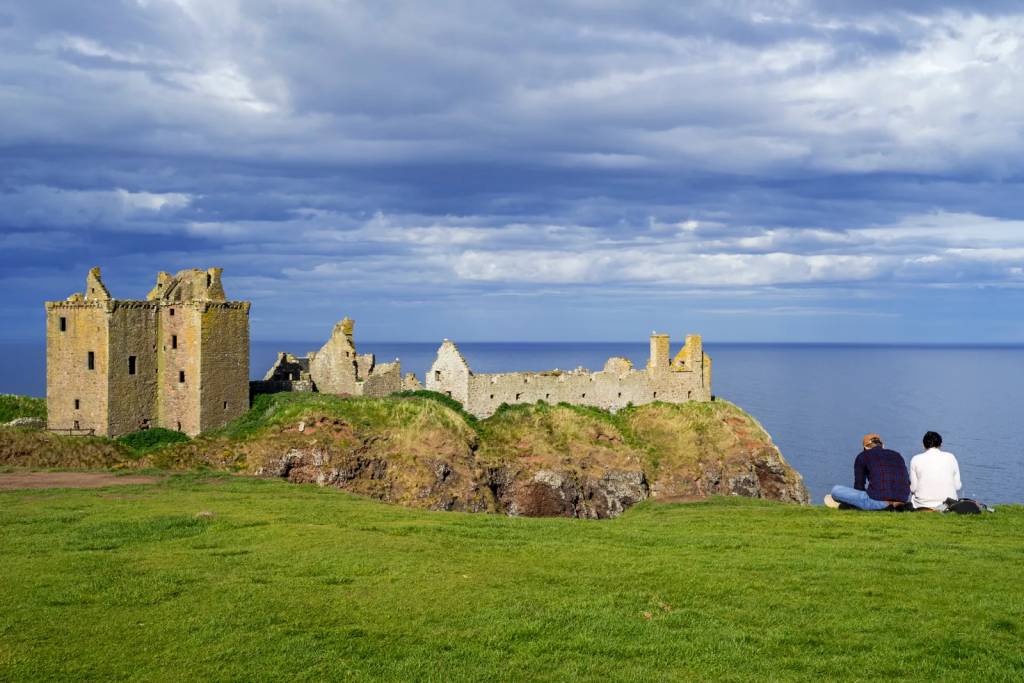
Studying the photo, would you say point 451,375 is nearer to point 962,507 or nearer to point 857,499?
point 857,499

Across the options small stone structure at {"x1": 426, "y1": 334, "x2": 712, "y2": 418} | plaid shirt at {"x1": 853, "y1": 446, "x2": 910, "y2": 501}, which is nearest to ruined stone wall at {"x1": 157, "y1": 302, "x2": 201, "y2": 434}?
small stone structure at {"x1": 426, "y1": 334, "x2": 712, "y2": 418}

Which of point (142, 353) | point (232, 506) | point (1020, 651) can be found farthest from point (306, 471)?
point (1020, 651)

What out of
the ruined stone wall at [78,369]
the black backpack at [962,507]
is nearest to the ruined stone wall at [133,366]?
the ruined stone wall at [78,369]

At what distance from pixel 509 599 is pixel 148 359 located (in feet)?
121

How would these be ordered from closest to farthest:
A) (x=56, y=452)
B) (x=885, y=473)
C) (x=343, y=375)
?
(x=885, y=473), (x=56, y=452), (x=343, y=375)

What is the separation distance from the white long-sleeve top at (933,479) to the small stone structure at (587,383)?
118 feet

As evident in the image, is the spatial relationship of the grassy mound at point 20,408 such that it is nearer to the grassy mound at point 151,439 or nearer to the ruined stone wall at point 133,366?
the ruined stone wall at point 133,366

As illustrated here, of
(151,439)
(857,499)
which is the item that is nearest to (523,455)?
(151,439)

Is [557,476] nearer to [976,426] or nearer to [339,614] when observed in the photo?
[339,614]

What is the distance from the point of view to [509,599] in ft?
49.8

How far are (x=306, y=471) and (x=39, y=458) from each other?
37.4ft

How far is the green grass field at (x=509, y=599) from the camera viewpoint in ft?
40.4

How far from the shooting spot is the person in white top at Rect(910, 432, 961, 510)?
2109 centimetres

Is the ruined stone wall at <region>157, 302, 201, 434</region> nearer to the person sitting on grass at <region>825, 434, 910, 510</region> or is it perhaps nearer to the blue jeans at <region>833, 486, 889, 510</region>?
the blue jeans at <region>833, 486, 889, 510</region>
